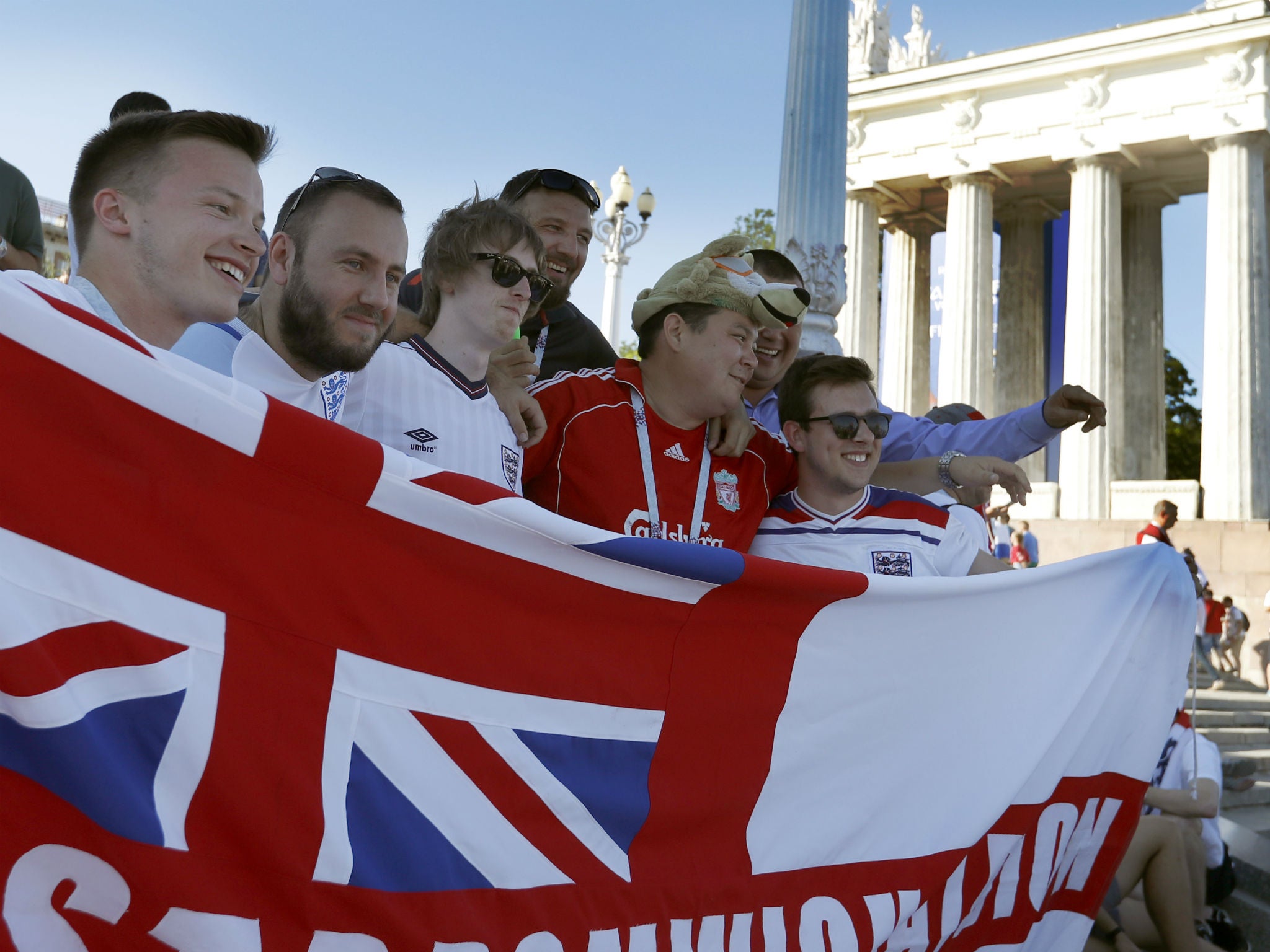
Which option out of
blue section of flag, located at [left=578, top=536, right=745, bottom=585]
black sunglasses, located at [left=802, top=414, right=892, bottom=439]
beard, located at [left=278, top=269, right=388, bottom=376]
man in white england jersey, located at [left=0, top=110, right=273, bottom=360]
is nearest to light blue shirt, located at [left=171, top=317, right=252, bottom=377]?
beard, located at [left=278, top=269, right=388, bottom=376]

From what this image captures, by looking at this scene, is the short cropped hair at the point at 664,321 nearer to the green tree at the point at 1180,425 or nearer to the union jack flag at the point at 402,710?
the union jack flag at the point at 402,710

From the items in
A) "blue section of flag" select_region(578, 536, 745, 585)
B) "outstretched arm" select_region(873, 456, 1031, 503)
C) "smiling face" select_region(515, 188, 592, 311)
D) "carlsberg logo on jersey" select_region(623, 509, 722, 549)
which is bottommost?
"blue section of flag" select_region(578, 536, 745, 585)

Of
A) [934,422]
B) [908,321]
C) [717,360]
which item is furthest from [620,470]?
[908,321]

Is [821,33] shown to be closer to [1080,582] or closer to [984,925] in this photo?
[1080,582]

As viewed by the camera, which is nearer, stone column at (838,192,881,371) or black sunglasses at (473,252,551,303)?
black sunglasses at (473,252,551,303)

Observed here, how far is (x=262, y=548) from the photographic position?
1887 millimetres

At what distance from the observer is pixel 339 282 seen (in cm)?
281

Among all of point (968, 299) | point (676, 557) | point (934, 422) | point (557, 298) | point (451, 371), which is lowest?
point (676, 557)

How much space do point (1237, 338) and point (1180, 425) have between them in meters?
15.7

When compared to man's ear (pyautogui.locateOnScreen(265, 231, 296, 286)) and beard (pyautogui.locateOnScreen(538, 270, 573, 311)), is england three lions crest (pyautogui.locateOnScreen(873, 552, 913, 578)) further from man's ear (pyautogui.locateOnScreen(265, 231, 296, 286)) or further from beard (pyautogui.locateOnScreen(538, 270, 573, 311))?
man's ear (pyautogui.locateOnScreen(265, 231, 296, 286))

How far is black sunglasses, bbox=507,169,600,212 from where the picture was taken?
4.34 metres

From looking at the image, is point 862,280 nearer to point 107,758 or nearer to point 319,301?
point 319,301

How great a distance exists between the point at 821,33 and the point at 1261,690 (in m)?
11.7

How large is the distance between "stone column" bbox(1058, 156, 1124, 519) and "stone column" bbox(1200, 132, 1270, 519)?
6.93 feet
